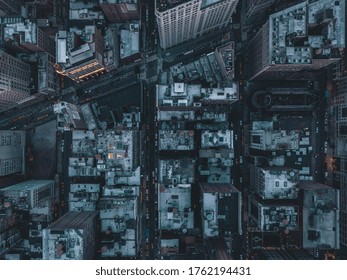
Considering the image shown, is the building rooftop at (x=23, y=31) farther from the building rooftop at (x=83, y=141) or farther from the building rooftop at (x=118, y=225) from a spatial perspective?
the building rooftop at (x=118, y=225)

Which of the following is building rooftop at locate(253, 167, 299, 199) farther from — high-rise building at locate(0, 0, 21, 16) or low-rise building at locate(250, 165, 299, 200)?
high-rise building at locate(0, 0, 21, 16)

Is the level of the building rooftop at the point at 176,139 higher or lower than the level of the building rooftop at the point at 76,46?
lower

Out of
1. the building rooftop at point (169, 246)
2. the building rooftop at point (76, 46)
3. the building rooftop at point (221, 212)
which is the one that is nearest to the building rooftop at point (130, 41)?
the building rooftop at point (76, 46)

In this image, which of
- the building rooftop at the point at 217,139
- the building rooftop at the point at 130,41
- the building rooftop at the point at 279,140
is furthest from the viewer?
the building rooftop at the point at 130,41

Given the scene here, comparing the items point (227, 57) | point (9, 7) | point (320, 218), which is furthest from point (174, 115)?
point (9, 7)

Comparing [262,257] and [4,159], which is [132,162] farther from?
[262,257]

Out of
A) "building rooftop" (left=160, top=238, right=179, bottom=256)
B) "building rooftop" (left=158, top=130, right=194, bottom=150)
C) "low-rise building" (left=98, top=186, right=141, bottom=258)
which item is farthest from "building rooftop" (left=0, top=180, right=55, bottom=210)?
"building rooftop" (left=160, top=238, right=179, bottom=256)
